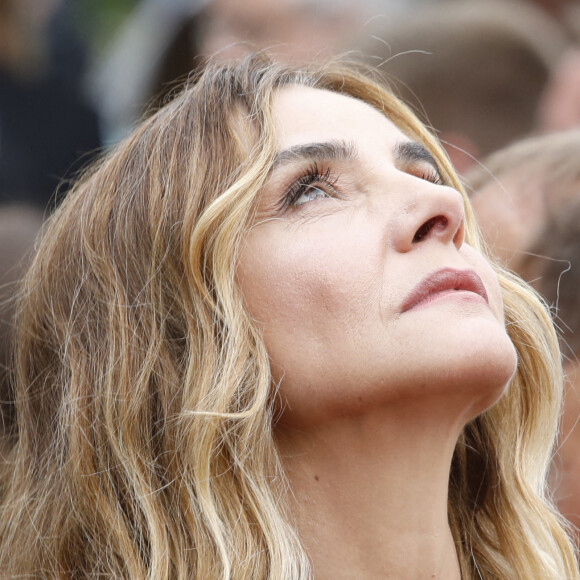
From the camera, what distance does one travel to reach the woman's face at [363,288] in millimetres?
1680

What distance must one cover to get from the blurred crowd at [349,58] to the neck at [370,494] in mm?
988

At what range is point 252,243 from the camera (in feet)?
6.00

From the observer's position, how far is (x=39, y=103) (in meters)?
2.92

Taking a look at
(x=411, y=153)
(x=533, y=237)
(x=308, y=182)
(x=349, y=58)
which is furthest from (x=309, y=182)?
(x=349, y=58)

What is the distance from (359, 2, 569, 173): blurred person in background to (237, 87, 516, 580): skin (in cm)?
126

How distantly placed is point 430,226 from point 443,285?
0.49ft

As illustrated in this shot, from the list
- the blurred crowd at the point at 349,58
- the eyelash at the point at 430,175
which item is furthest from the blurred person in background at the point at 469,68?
the eyelash at the point at 430,175

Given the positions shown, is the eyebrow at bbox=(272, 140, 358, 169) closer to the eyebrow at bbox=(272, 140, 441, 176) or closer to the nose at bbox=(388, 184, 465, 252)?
the eyebrow at bbox=(272, 140, 441, 176)

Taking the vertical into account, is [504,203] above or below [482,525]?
Answer: above

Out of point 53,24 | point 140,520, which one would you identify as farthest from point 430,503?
point 53,24

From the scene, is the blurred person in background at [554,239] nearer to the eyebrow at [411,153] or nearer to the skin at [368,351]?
the eyebrow at [411,153]

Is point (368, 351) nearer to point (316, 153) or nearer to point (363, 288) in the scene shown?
point (363, 288)

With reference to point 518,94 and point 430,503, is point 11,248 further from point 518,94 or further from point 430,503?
point 518,94

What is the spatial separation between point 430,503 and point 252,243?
25.1 inches
